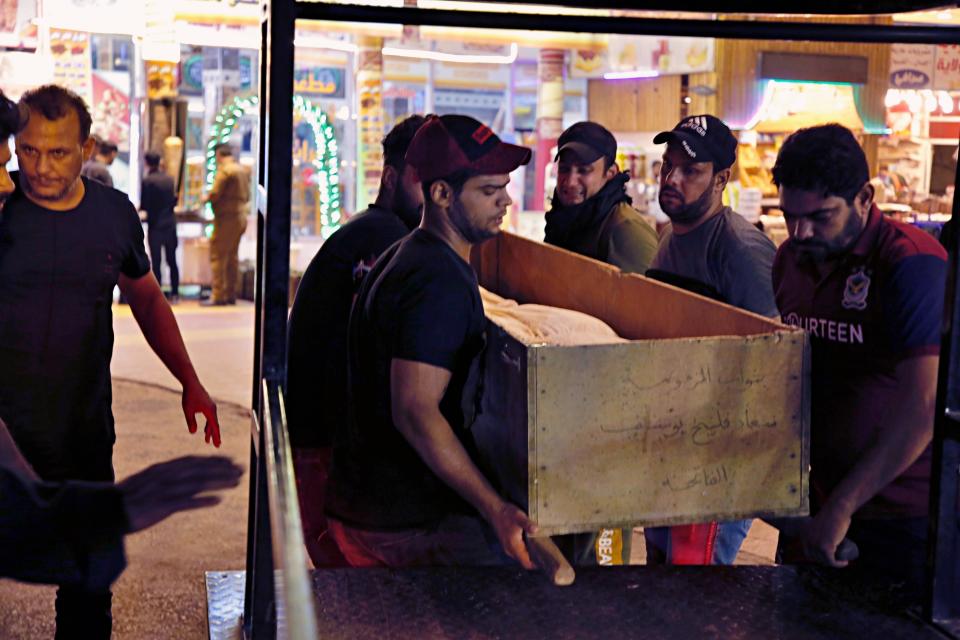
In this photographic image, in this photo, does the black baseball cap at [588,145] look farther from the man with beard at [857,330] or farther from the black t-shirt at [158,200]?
the black t-shirt at [158,200]

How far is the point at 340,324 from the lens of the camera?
4.15m

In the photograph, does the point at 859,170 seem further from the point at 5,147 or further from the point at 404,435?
the point at 5,147

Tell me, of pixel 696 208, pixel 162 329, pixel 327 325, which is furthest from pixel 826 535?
pixel 162 329

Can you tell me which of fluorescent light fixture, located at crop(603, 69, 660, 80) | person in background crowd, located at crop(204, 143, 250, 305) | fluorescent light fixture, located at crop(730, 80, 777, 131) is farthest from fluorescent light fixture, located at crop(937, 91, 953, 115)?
person in background crowd, located at crop(204, 143, 250, 305)

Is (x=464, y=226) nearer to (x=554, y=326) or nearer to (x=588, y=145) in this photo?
(x=554, y=326)

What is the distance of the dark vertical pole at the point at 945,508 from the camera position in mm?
2732

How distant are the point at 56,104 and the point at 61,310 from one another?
644 mm

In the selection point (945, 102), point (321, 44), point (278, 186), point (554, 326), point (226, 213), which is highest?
point (321, 44)

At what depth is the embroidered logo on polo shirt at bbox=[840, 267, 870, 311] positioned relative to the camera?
121 inches

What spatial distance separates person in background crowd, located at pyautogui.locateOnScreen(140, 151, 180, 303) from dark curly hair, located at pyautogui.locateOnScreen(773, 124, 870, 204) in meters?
12.3

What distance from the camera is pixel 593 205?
16.9 feet

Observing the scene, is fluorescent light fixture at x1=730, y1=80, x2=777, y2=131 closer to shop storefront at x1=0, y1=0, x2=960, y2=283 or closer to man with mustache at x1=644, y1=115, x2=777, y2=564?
shop storefront at x1=0, y1=0, x2=960, y2=283

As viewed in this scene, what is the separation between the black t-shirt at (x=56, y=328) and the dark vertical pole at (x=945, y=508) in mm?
2467

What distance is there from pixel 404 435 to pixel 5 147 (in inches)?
61.5
